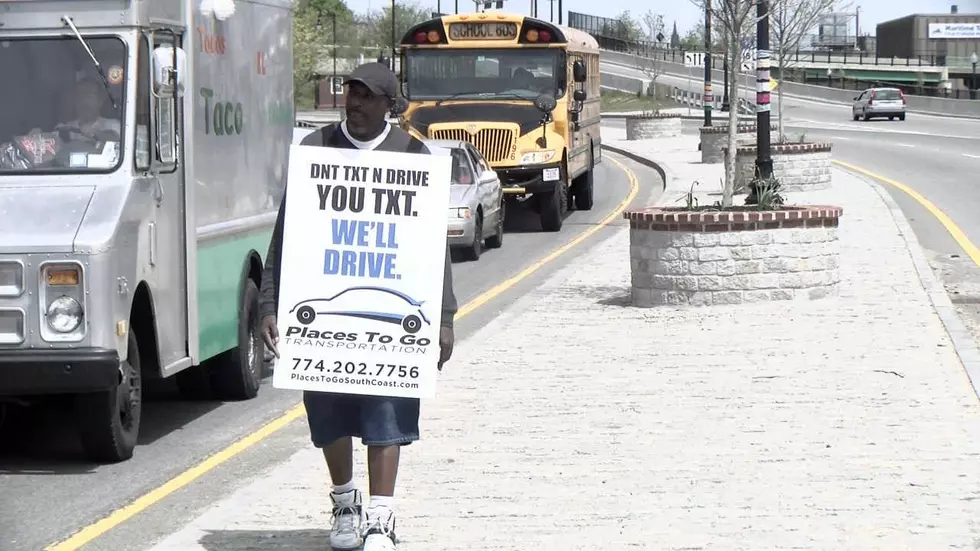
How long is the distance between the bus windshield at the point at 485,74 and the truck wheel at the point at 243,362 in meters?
13.2

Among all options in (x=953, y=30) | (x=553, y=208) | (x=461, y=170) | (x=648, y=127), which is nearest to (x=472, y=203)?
(x=461, y=170)

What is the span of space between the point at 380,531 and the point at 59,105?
3615 mm

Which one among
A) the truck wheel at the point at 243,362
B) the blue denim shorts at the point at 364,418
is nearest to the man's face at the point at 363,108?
the blue denim shorts at the point at 364,418

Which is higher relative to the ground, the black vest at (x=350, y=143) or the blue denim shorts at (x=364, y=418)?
the black vest at (x=350, y=143)

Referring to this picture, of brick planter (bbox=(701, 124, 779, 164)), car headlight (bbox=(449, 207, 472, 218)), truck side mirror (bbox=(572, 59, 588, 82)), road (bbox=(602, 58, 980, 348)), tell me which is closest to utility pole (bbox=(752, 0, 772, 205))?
road (bbox=(602, 58, 980, 348))

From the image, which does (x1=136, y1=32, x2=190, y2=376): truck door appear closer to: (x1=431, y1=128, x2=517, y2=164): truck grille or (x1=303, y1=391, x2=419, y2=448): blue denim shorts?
(x1=303, y1=391, x2=419, y2=448): blue denim shorts

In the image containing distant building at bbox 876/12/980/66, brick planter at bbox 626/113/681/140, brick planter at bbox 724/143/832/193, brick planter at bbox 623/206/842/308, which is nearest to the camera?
brick planter at bbox 623/206/842/308

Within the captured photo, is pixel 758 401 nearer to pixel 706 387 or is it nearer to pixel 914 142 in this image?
pixel 706 387

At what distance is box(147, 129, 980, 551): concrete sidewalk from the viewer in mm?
6586

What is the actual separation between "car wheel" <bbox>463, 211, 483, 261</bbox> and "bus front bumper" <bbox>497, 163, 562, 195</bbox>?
3.07 meters

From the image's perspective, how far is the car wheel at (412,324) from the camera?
6070mm

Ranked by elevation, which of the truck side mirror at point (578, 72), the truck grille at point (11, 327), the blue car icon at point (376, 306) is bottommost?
the truck grille at point (11, 327)

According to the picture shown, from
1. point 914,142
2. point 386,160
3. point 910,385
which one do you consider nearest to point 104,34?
point 386,160

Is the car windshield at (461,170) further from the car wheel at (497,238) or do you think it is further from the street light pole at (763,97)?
the street light pole at (763,97)
